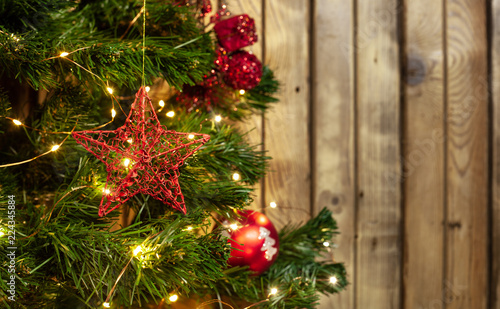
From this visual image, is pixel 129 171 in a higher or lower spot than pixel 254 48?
lower

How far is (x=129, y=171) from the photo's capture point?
17.8 inches

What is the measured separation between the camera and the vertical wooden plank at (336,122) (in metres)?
0.95

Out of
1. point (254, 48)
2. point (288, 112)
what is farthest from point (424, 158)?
point (254, 48)

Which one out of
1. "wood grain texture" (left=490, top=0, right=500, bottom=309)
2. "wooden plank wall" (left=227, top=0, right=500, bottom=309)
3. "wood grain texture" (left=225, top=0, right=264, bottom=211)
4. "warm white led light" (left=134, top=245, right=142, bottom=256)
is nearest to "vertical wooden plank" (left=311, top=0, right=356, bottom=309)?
"wooden plank wall" (left=227, top=0, right=500, bottom=309)

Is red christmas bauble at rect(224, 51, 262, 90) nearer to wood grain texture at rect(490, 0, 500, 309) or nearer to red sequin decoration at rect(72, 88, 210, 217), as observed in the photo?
red sequin decoration at rect(72, 88, 210, 217)

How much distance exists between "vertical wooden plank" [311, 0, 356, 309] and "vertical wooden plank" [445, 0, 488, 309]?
1.01 feet

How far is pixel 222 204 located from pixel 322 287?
0.29 meters

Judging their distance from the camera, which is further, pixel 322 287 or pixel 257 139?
pixel 257 139

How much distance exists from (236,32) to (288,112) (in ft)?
1.08

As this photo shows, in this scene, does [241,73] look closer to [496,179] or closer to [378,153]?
[378,153]

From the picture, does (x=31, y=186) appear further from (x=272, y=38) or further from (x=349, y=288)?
(x=349, y=288)

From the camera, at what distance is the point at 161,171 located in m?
0.47

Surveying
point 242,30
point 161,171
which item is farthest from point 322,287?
point 242,30

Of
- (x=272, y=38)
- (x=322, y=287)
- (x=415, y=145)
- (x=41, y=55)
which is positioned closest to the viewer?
(x=41, y=55)
